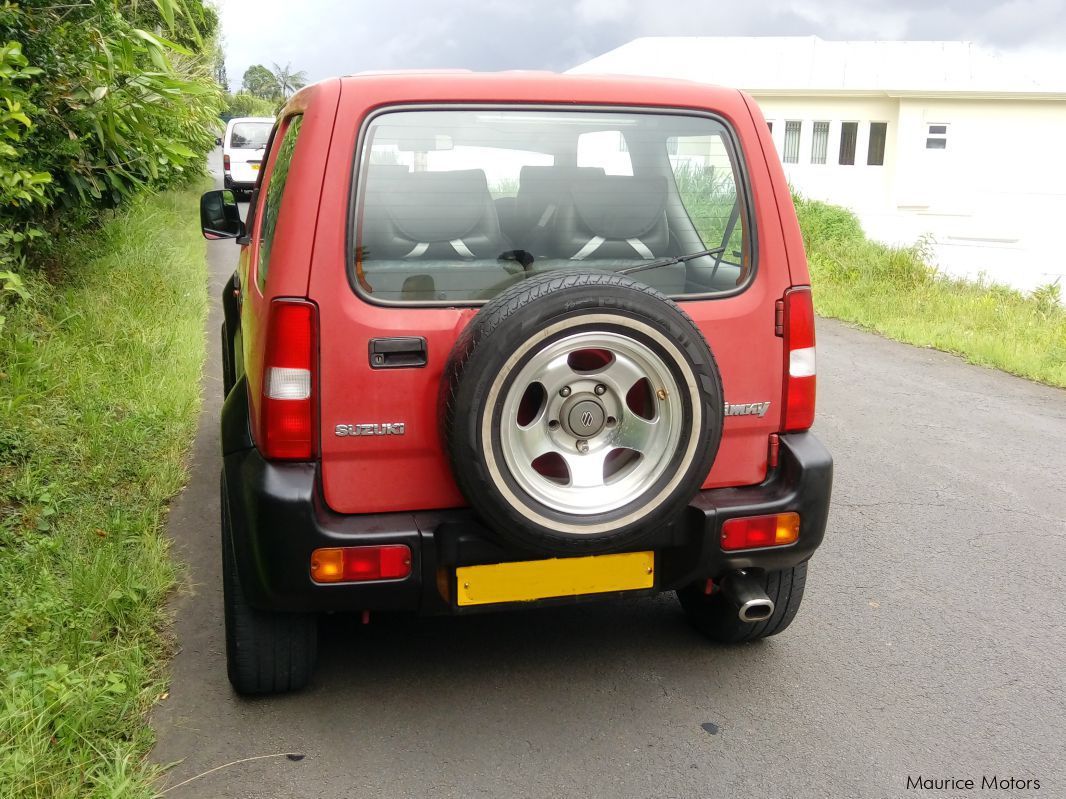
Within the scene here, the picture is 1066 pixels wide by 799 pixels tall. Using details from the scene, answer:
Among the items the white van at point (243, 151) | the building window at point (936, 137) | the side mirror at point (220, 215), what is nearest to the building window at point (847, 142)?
the building window at point (936, 137)

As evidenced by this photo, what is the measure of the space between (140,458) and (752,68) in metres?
32.4

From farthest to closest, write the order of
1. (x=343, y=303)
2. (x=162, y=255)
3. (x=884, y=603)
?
1. (x=162, y=255)
2. (x=884, y=603)
3. (x=343, y=303)

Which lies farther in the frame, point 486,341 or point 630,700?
point 630,700

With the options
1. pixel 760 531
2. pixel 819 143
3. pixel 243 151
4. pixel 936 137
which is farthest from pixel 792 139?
pixel 760 531

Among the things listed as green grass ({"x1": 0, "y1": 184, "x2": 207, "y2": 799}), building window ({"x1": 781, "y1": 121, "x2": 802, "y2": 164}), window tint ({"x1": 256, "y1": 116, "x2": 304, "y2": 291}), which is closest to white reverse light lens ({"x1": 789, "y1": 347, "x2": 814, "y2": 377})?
window tint ({"x1": 256, "y1": 116, "x2": 304, "y2": 291})

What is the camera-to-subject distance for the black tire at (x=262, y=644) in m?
3.22

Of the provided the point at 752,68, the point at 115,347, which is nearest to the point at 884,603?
Answer: the point at 115,347

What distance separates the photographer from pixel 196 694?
11.1 ft

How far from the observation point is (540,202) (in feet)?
10.5

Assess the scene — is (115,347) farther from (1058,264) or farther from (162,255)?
(1058,264)

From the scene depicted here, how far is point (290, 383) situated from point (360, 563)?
55 centimetres

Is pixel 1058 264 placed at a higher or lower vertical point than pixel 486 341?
lower

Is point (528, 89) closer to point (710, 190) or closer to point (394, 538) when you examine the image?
point (710, 190)

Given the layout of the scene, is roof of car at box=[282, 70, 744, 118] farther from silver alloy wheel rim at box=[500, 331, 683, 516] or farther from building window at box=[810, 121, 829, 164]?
building window at box=[810, 121, 829, 164]
